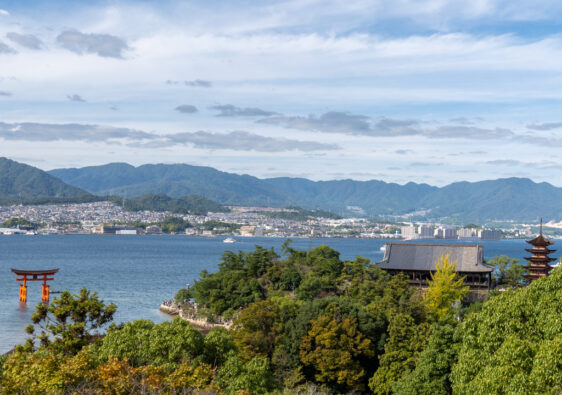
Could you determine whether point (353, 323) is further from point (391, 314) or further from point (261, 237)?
point (261, 237)

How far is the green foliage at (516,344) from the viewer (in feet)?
43.6

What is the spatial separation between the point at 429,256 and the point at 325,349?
18.4m

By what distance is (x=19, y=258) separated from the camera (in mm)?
96938

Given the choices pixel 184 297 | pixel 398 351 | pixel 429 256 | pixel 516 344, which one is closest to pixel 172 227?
pixel 184 297

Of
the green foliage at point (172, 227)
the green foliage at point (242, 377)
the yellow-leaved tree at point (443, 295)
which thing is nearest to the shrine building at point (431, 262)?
the yellow-leaved tree at point (443, 295)

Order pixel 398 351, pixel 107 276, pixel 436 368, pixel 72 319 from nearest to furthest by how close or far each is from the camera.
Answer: pixel 436 368, pixel 72 319, pixel 398 351, pixel 107 276

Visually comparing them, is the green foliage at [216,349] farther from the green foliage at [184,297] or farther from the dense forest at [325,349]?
the green foliage at [184,297]

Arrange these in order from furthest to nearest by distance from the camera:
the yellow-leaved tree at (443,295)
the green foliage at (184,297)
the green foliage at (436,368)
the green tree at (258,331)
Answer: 1. the green foliage at (184,297)
2. the yellow-leaved tree at (443,295)
3. the green tree at (258,331)
4. the green foliage at (436,368)

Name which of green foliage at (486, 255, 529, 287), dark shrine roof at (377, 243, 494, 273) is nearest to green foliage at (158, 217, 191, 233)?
dark shrine roof at (377, 243, 494, 273)

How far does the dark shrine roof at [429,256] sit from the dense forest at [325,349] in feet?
9.30

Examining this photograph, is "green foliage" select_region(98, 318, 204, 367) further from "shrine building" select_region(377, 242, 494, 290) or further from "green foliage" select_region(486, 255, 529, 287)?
"green foliage" select_region(486, 255, 529, 287)

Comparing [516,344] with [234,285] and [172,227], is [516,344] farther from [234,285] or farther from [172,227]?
[172,227]

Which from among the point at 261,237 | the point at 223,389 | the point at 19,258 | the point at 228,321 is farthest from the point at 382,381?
the point at 261,237

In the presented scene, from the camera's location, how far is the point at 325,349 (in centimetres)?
2517
